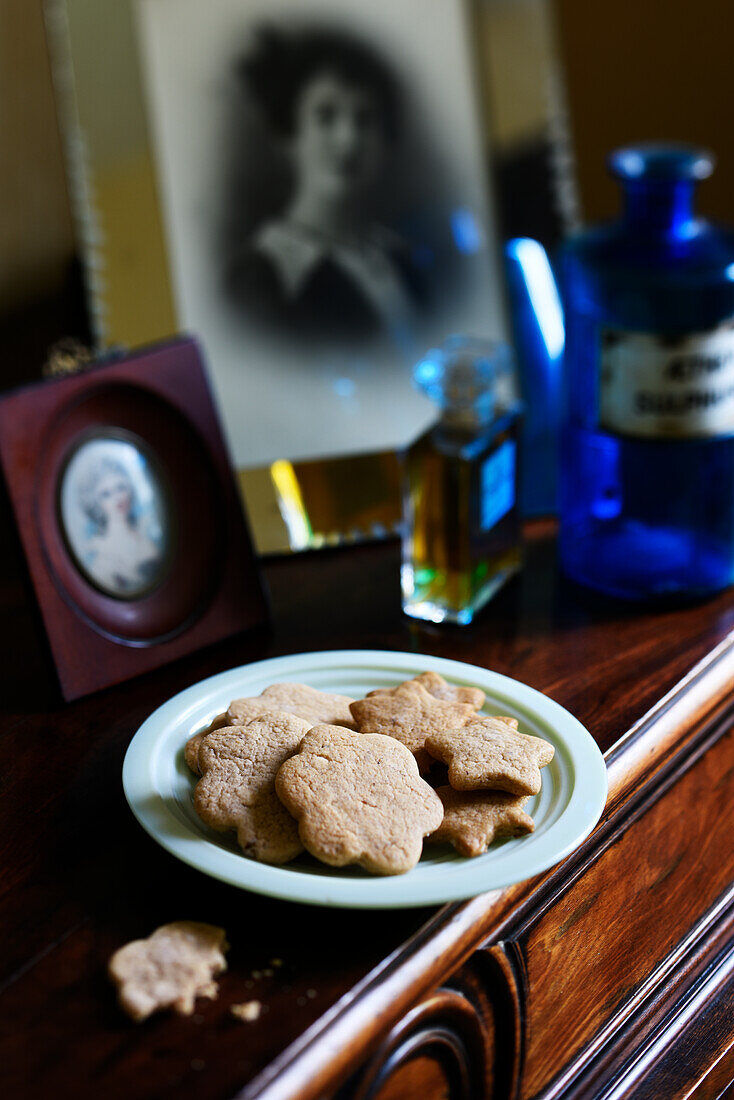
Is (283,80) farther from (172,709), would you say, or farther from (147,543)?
(172,709)

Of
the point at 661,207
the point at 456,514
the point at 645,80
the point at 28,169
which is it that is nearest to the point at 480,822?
the point at 456,514

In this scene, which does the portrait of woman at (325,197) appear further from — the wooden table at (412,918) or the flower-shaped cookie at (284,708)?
the flower-shaped cookie at (284,708)

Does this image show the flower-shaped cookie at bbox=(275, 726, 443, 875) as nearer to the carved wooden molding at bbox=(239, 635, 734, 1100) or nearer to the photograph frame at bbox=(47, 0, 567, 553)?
the carved wooden molding at bbox=(239, 635, 734, 1100)

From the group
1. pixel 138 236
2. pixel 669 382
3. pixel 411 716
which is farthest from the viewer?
Result: pixel 138 236

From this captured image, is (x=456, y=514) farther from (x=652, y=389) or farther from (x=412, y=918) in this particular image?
(x=412, y=918)

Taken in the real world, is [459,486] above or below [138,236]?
below

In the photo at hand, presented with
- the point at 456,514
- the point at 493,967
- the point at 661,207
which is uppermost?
the point at 661,207

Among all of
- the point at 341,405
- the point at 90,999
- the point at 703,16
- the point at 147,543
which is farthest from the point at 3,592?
the point at 703,16

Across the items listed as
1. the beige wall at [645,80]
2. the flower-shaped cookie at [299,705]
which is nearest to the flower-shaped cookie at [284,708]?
the flower-shaped cookie at [299,705]
